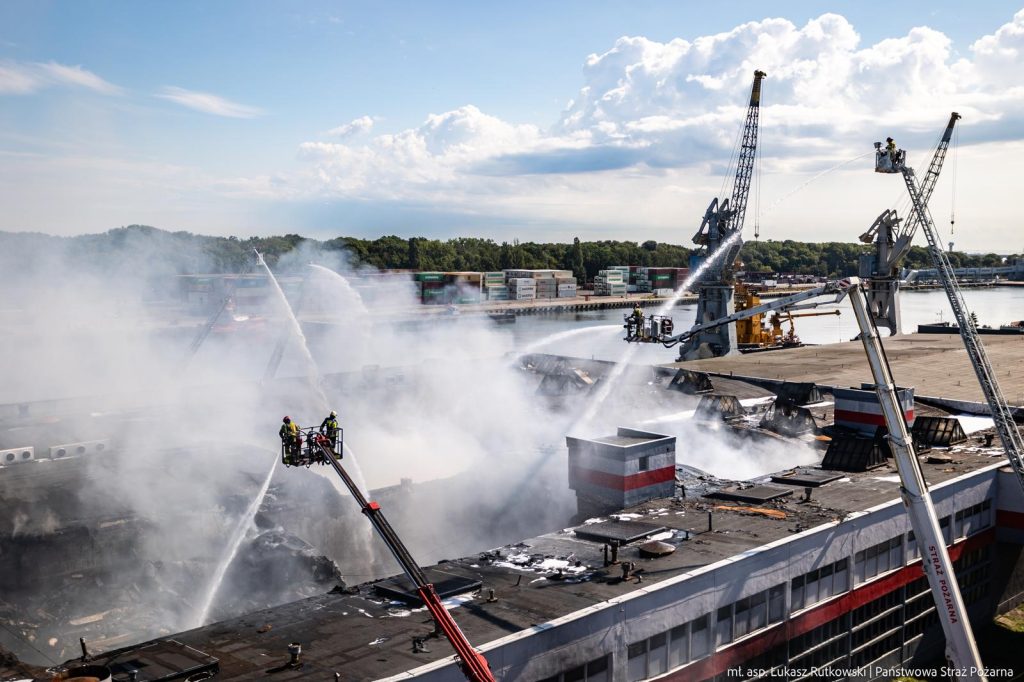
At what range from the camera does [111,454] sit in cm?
2984

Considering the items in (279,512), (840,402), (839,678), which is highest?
(840,402)

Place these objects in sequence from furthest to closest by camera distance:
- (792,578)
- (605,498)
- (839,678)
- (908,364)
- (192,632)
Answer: (908,364) < (605,498) < (839,678) < (792,578) < (192,632)

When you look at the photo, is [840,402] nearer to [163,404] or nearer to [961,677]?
[961,677]

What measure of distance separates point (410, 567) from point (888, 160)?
18.7 m

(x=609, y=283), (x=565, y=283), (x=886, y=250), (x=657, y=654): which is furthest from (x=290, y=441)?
(x=609, y=283)

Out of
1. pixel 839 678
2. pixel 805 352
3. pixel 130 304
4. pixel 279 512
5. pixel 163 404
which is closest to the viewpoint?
pixel 839 678

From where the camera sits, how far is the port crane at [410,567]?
1150cm

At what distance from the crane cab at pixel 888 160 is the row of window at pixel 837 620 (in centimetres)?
947

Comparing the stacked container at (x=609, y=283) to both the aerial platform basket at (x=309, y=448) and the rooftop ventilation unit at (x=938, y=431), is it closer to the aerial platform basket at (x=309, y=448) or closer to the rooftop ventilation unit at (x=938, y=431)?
the rooftop ventilation unit at (x=938, y=431)

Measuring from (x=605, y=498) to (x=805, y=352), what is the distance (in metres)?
45.8

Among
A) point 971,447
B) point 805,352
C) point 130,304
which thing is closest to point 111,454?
point 971,447

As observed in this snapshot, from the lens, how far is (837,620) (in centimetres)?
2062

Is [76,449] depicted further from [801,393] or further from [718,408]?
[801,393]

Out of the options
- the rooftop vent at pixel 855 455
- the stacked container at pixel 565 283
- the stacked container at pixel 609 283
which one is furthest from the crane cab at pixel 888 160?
the stacked container at pixel 609 283
